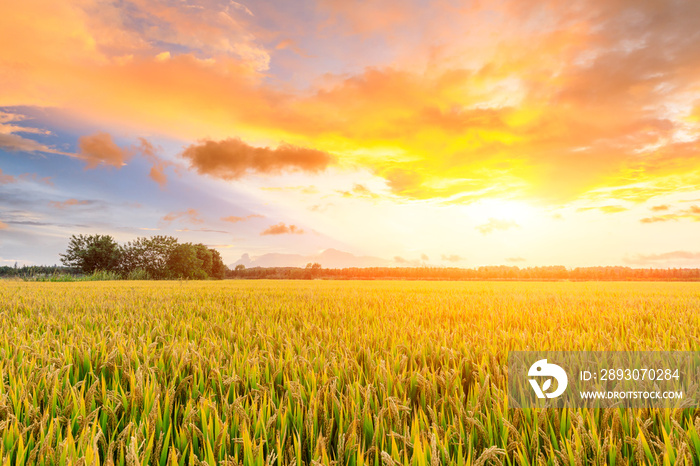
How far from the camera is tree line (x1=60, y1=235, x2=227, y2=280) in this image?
183ft

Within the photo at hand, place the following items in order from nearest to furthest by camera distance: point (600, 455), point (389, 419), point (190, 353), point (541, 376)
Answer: point (600, 455)
point (389, 419)
point (541, 376)
point (190, 353)

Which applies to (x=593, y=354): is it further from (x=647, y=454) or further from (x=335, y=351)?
(x=335, y=351)

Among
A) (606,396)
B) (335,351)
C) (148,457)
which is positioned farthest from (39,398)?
(606,396)

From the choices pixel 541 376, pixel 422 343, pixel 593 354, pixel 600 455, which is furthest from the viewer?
pixel 422 343

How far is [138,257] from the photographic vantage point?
5841 centimetres

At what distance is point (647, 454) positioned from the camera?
167 cm

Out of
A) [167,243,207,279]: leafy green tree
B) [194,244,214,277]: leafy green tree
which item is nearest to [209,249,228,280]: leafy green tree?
[194,244,214,277]: leafy green tree

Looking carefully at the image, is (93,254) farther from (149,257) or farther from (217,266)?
(217,266)

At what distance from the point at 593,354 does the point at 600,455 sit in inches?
84.9

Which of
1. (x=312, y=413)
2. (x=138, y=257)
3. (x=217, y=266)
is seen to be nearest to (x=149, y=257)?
(x=138, y=257)

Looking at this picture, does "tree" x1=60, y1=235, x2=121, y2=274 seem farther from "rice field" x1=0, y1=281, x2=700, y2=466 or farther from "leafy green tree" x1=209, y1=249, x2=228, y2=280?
"rice field" x1=0, y1=281, x2=700, y2=466

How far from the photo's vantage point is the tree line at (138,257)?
2191 inches

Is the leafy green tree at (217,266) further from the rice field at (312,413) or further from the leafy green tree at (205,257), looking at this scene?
the rice field at (312,413)

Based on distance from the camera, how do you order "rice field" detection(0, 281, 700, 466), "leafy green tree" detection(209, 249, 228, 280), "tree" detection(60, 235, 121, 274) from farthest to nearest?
"leafy green tree" detection(209, 249, 228, 280) → "tree" detection(60, 235, 121, 274) → "rice field" detection(0, 281, 700, 466)
